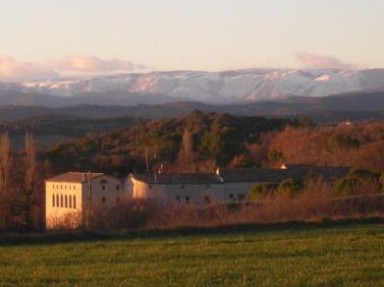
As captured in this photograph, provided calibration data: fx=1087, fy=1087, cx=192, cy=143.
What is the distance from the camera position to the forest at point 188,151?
57.8 meters

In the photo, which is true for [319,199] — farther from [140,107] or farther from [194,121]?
[140,107]

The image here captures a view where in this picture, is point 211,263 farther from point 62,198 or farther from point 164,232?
point 62,198

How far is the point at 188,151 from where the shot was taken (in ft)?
254

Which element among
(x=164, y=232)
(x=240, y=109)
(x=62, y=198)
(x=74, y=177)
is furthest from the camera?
(x=240, y=109)

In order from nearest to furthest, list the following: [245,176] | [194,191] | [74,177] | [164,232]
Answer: [164,232] < [194,191] < [245,176] < [74,177]

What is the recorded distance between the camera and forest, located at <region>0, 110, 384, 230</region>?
5781 centimetres

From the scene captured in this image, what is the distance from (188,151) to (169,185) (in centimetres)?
1885

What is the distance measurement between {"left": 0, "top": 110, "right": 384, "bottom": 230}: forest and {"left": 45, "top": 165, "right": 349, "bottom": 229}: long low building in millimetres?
1275

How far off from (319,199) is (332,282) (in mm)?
27292

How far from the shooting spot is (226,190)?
197 feet

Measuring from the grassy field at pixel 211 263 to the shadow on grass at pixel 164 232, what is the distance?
14.9ft

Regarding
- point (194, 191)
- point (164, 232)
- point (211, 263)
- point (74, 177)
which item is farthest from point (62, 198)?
point (211, 263)

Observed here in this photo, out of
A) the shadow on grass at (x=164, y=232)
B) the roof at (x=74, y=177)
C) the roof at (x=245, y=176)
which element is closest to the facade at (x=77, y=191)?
the roof at (x=74, y=177)

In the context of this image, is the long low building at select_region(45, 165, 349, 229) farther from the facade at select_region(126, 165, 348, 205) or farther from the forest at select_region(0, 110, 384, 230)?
the forest at select_region(0, 110, 384, 230)
